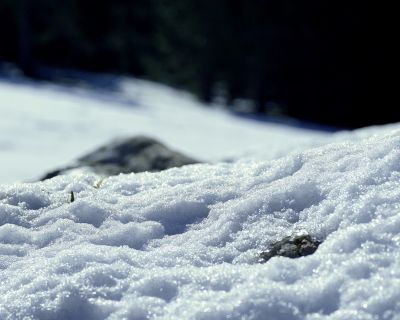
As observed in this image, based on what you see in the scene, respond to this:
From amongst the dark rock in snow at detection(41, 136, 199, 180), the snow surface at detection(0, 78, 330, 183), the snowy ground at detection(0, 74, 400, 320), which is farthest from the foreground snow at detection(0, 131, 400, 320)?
the snow surface at detection(0, 78, 330, 183)

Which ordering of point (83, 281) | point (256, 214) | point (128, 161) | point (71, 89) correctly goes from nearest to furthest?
point (83, 281) < point (256, 214) < point (128, 161) < point (71, 89)

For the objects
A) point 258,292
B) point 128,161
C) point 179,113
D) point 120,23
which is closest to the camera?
point 258,292

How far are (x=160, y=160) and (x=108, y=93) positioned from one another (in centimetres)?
1478

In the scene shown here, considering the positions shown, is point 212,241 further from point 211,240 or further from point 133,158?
point 133,158

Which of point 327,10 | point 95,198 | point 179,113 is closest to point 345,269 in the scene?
point 95,198

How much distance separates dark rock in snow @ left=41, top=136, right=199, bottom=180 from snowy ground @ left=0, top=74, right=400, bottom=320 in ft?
7.54

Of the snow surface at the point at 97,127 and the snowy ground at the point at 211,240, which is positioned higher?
the snow surface at the point at 97,127

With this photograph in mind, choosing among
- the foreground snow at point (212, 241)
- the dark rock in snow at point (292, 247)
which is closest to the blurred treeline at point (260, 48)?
the foreground snow at point (212, 241)

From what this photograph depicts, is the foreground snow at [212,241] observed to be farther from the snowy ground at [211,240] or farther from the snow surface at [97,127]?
the snow surface at [97,127]

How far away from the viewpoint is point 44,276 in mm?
3084

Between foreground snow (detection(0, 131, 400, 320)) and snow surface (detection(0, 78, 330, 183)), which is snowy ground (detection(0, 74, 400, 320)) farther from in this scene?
snow surface (detection(0, 78, 330, 183))

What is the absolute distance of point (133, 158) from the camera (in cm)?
703

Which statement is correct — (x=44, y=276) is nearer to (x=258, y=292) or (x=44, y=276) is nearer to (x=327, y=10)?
(x=258, y=292)

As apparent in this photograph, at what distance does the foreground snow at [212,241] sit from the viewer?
9.22 ft
